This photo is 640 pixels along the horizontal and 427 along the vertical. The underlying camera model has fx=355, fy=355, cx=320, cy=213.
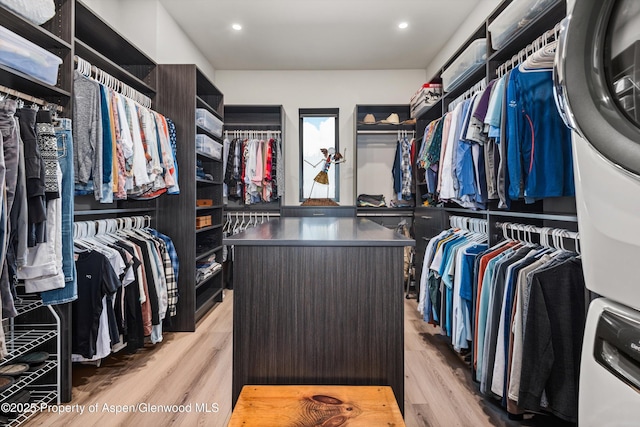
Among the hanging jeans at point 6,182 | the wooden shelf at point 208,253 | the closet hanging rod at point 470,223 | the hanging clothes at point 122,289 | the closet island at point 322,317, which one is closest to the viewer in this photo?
the closet island at point 322,317

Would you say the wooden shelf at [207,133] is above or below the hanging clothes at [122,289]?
above

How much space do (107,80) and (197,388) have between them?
2.08m

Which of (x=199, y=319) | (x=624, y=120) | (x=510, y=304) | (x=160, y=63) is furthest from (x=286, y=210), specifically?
(x=624, y=120)

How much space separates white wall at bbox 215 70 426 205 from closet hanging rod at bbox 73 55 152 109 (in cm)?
199

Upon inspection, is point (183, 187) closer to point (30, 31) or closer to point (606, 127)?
point (30, 31)

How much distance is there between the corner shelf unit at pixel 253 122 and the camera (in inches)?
179

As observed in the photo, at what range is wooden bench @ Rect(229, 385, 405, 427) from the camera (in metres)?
0.95

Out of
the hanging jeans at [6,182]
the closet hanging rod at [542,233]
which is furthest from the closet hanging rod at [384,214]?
the hanging jeans at [6,182]

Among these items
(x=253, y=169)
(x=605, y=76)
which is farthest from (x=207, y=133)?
(x=605, y=76)

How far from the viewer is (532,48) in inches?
75.4

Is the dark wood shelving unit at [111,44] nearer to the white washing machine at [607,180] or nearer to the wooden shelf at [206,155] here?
the wooden shelf at [206,155]

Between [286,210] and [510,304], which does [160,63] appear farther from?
[510,304]

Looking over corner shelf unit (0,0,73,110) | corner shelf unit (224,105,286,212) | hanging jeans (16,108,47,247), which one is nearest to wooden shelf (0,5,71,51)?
corner shelf unit (0,0,73,110)

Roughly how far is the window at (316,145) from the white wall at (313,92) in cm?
8
